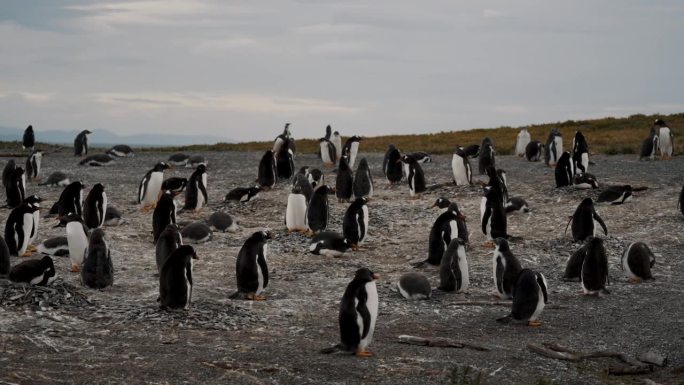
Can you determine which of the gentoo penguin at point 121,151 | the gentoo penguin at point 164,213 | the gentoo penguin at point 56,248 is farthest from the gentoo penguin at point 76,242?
the gentoo penguin at point 121,151

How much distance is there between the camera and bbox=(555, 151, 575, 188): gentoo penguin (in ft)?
64.4

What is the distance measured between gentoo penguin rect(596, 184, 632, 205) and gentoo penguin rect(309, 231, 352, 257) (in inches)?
262

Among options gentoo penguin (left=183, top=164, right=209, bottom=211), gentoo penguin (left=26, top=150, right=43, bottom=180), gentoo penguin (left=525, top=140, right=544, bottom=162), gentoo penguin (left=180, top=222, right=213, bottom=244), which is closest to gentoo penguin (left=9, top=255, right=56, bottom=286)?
gentoo penguin (left=180, top=222, right=213, bottom=244)

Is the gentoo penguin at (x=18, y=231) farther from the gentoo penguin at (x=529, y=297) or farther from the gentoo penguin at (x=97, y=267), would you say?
the gentoo penguin at (x=529, y=297)

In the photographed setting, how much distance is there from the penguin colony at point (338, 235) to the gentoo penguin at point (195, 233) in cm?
2

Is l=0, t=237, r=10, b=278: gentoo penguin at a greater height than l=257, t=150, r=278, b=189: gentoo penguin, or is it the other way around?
l=257, t=150, r=278, b=189: gentoo penguin

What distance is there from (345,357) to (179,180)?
11421 millimetres

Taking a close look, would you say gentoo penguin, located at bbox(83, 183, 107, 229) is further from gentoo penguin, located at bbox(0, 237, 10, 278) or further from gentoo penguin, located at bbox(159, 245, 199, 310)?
gentoo penguin, located at bbox(159, 245, 199, 310)

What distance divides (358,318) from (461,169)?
12138mm

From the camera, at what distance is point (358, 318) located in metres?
8.41

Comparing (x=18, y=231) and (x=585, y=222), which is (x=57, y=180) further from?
(x=585, y=222)

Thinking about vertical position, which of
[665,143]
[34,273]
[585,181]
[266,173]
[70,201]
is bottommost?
[34,273]

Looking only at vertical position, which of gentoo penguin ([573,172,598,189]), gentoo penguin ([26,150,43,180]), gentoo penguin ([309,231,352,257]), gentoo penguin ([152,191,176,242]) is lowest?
gentoo penguin ([309,231,352,257])

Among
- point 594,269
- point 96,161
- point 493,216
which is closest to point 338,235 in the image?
point 493,216
